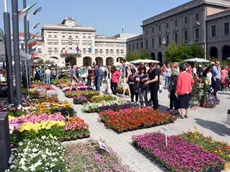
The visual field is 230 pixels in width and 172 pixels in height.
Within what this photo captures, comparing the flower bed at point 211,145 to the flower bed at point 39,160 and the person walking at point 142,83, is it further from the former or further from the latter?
the person walking at point 142,83

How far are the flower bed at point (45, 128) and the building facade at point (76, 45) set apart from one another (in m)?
75.5

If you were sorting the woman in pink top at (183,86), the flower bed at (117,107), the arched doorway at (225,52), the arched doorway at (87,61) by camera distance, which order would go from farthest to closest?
1. the arched doorway at (87,61)
2. the arched doorway at (225,52)
3. the flower bed at (117,107)
4. the woman in pink top at (183,86)

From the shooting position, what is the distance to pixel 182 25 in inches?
2140

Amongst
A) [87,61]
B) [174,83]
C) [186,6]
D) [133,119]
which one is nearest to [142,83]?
[174,83]

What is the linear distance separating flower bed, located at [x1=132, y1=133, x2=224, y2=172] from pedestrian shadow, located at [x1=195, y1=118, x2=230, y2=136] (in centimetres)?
202

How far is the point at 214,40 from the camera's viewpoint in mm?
46719

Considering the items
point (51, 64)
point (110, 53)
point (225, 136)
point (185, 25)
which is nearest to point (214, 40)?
point (185, 25)

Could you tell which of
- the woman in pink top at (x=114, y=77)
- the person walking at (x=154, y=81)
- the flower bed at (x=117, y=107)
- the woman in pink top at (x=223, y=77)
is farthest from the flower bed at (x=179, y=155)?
the woman in pink top at (x=223, y=77)

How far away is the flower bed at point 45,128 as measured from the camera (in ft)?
18.8

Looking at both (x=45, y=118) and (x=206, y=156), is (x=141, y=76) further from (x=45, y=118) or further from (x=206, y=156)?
(x=206, y=156)

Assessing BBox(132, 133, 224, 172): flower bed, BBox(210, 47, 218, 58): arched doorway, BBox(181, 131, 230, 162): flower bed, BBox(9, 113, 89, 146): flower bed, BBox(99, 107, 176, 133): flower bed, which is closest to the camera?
BBox(132, 133, 224, 172): flower bed

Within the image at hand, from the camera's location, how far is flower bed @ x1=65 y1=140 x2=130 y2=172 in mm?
4095

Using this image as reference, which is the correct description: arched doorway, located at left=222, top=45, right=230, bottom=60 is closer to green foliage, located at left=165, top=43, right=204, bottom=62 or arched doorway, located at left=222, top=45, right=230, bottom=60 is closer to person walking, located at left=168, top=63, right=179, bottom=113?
green foliage, located at left=165, top=43, right=204, bottom=62

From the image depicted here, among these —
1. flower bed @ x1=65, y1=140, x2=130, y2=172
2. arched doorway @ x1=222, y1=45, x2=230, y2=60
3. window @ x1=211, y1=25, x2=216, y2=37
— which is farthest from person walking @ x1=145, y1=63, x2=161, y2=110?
window @ x1=211, y1=25, x2=216, y2=37
